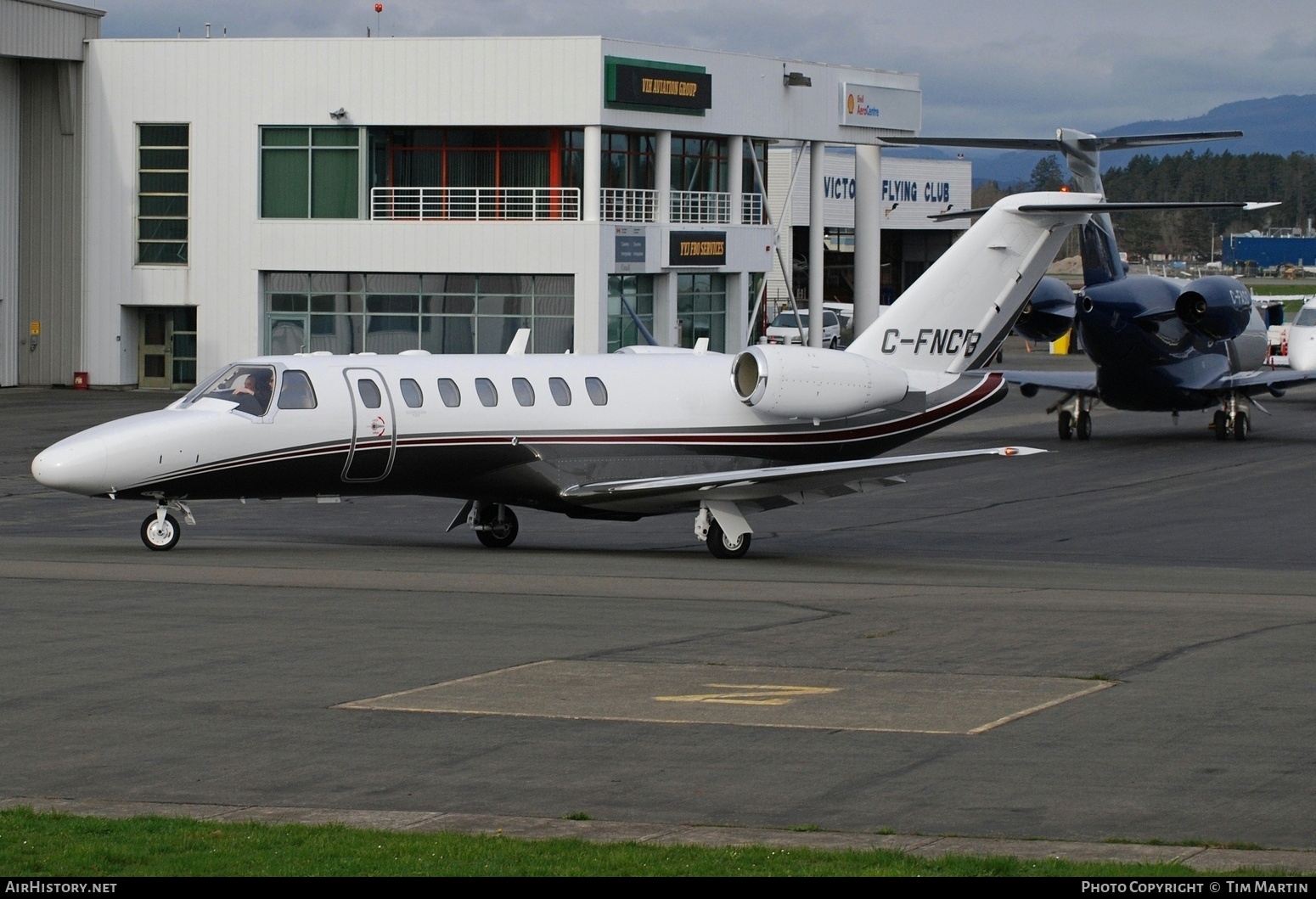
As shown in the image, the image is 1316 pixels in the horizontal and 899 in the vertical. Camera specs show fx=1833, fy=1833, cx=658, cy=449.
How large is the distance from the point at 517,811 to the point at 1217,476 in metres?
27.0

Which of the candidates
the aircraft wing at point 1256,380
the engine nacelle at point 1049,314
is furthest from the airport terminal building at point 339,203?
the aircraft wing at point 1256,380

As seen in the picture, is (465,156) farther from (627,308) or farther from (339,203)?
(627,308)

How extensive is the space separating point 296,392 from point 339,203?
33878mm

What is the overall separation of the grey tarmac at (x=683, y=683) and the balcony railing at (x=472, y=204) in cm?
2904

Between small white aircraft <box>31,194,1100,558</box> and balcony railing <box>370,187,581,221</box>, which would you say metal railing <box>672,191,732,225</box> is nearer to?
balcony railing <box>370,187,581,221</box>

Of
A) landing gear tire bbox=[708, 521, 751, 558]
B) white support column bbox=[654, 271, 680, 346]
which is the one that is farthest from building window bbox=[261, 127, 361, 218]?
landing gear tire bbox=[708, 521, 751, 558]

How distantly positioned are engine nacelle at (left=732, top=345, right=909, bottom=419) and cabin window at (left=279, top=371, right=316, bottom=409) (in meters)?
5.56

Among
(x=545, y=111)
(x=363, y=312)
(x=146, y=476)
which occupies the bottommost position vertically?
(x=146, y=476)

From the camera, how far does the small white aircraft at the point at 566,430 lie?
21953 millimetres

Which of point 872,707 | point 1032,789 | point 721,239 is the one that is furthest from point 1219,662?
point 721,239

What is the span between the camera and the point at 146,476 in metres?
21.5

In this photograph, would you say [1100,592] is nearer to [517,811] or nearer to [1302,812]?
[1302,812]

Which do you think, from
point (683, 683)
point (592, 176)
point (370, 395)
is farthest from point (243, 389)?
point (592, 176)

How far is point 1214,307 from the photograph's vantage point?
137ft
